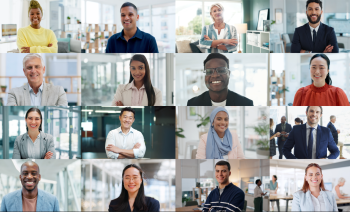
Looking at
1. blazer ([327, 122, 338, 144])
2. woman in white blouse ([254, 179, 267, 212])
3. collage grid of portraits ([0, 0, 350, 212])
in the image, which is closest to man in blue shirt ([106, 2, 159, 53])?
collage grid of portraits ([0, 0, 350, 212])

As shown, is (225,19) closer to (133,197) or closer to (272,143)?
(272,143)

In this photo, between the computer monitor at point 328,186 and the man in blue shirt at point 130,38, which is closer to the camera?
the man in blue shirt at point 130,38

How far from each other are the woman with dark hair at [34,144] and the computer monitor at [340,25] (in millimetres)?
2462

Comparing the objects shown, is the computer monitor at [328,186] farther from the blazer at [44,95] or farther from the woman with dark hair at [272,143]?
the blazer at [44,95]

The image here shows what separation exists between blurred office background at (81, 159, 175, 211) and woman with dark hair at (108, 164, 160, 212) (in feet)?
0.10

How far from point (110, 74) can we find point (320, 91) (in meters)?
1.69

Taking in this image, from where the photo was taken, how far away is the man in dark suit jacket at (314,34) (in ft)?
8.84

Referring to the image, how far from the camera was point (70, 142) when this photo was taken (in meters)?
2.74

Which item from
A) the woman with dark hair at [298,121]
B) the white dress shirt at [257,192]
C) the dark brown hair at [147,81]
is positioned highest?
the dark brown hair at [147,81]

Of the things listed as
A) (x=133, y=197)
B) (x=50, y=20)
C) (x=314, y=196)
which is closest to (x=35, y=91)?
(x=50, y=20)

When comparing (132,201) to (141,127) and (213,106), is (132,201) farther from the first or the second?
(213,106)

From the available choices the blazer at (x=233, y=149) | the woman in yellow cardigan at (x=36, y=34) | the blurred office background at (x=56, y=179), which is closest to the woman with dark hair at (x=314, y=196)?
the blazer at (x=233, y=149)

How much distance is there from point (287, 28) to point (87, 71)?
5.40ft

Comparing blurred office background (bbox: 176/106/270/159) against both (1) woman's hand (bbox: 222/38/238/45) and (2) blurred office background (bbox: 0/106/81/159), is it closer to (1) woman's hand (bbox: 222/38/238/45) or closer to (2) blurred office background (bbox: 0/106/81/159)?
(1) woman's hand (bbox: 222/38/238/45)
